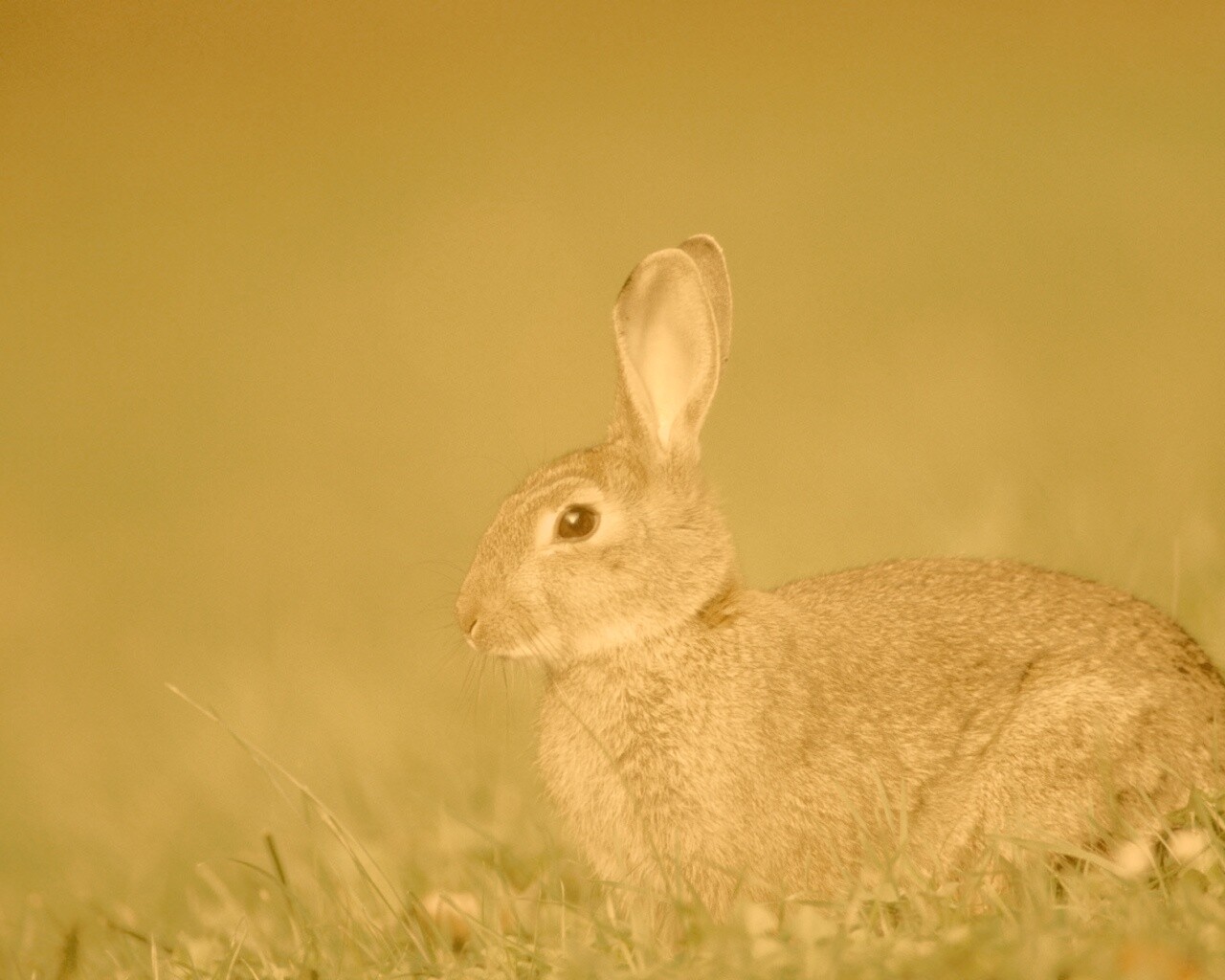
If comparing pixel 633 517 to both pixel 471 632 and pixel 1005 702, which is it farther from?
pixel 1005 702

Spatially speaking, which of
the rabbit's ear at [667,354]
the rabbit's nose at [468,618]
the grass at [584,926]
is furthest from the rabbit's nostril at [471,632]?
the rabbit's ear at [667,354]

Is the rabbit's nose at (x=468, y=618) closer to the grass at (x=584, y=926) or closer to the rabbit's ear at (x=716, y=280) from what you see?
the grass at (x=584, y=926)

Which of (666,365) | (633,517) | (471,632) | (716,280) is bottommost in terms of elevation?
(471,632)

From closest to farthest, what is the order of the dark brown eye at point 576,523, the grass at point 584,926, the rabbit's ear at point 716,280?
the grass at point 584,926 → the dark brown eye at point 576,523 → the rabbit's ear at point 716,280

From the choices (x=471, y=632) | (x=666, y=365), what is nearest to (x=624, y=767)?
(x=471, y=632)

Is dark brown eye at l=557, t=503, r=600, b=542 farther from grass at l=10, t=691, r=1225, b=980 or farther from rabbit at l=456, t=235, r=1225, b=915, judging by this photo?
grass at l=10, t=691, r=1225, b=980

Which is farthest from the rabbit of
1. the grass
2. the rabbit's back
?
the grass

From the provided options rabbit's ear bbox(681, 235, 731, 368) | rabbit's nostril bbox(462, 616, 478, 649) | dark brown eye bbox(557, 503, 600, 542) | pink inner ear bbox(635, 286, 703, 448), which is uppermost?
rabbit's ear bbox(681, 235, 731, 368)
